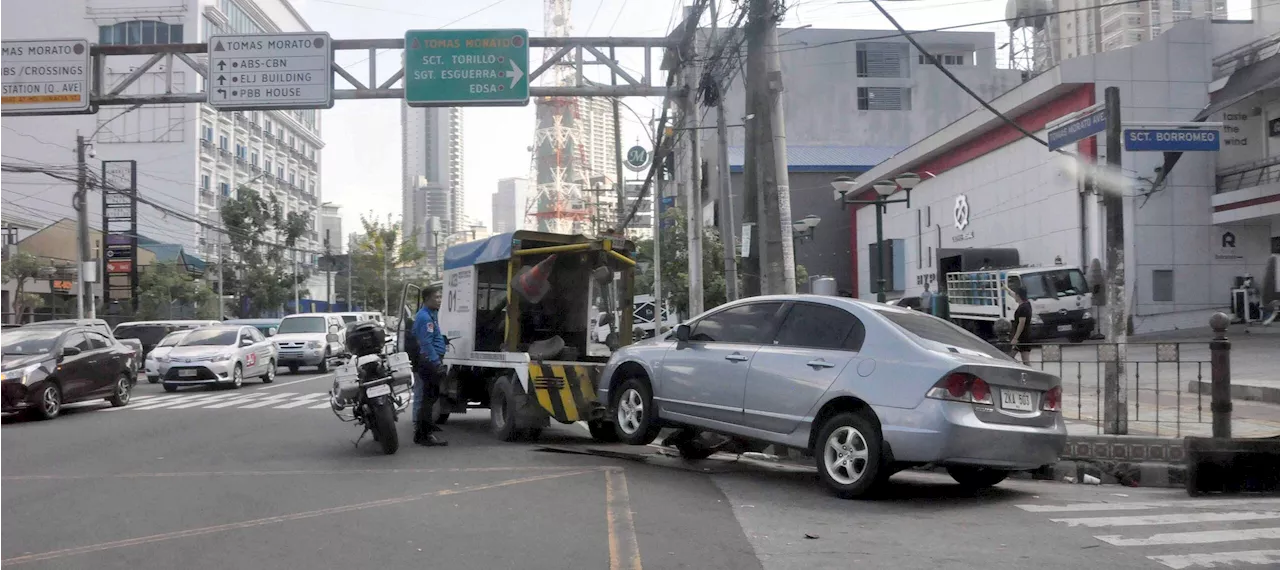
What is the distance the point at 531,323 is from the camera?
523 inches

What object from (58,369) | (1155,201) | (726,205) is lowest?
(58,369)

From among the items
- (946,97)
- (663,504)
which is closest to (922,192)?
(946,97)

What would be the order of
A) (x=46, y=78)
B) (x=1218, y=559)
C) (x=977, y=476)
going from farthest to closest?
(x=46, y=78)
(x=977, y=476)
(x=1218, y=559)

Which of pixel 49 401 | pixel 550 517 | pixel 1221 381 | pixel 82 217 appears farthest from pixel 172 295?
pixel 1221 381

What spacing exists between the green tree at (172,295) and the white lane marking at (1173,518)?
1745 inches

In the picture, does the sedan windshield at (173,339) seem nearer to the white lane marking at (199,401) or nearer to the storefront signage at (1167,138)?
the white lane marking at (199,401)

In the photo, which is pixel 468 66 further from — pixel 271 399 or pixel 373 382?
pixel 373 382

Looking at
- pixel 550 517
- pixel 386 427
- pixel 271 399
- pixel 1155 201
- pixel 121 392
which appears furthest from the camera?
pixel 1155 201

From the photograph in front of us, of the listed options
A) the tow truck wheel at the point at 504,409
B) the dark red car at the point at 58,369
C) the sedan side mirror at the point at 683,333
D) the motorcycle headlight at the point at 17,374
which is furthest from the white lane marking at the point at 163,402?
the sedan side mirror at the point at 683,333

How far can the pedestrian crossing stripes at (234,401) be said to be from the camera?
17750 mm

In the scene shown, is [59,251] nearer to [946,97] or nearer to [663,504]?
[946,97]

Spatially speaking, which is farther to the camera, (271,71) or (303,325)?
(303,325)

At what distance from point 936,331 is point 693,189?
12.1 meters

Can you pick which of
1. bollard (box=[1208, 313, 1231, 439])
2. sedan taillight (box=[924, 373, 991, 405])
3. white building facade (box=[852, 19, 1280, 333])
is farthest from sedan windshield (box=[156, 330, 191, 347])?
bollard (box=[1208, 313, 1231, 439])
